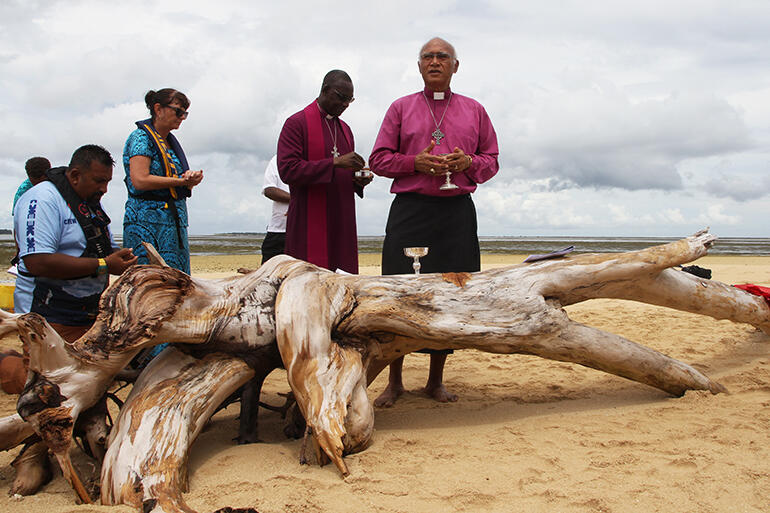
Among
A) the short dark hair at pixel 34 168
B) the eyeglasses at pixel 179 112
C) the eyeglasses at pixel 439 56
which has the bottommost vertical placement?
the short dark hair at pixel 34 168

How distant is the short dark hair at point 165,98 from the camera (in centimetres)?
433

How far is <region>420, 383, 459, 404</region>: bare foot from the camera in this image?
4257 millimetres

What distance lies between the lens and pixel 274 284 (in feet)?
11.3

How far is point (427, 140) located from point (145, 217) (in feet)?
6.70

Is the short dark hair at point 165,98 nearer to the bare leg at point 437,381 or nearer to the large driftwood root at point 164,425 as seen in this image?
the large driftwood root at point 164,425

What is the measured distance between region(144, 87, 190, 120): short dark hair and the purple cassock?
2.64 ft

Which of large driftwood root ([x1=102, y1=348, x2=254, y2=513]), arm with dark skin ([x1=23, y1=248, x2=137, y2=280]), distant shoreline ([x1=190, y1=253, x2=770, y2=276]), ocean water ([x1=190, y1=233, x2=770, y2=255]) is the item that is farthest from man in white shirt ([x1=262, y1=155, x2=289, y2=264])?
ocean water ([x1=190, y1=233, x2=770, y2=255])

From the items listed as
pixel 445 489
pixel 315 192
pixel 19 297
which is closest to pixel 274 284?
pixel 315 192

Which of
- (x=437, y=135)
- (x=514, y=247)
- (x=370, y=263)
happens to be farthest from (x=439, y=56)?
(x=514, y=247)

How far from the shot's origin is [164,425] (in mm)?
2887

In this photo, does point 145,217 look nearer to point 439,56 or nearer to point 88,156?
point 88,156

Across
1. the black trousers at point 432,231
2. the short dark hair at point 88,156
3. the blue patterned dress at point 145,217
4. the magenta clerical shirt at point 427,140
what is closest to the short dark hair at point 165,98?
the blue patterned dress at point 145,217

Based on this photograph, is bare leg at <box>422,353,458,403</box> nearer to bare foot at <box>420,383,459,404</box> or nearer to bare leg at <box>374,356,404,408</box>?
bare foot at <box>420,383,459,404</box>

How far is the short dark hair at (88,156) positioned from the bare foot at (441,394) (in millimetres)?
2685
